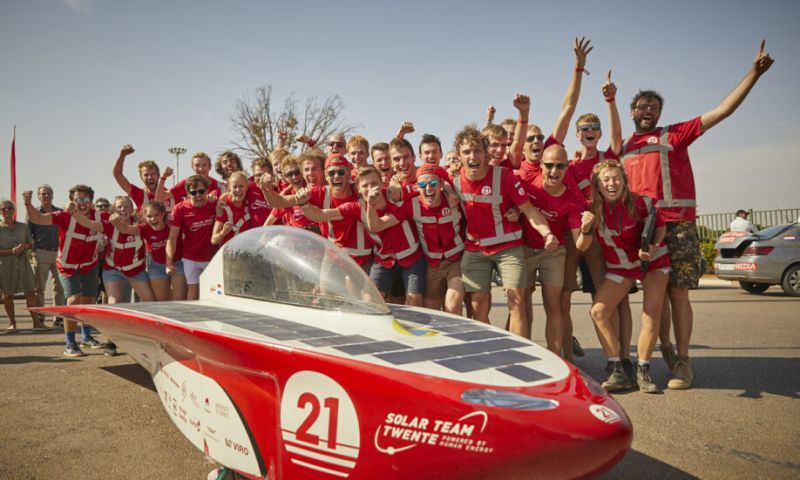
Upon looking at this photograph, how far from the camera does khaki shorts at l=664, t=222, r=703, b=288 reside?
4.73 meters

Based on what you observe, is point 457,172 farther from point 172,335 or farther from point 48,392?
point 48,392

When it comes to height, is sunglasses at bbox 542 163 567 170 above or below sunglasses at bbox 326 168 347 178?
below

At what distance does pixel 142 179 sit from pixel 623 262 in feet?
19.6

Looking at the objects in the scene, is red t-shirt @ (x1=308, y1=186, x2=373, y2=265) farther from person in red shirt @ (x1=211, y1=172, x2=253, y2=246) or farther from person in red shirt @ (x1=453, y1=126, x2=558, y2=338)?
person in red shirt @ (x1=211, y1=172, x2=253, y2=246)

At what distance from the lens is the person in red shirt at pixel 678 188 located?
470 centimetres

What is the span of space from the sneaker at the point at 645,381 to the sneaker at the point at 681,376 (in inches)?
5.4

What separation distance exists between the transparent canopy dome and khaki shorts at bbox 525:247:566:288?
2.11 meters

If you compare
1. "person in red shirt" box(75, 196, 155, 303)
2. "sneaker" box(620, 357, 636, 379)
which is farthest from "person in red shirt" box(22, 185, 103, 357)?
"sneaker" box(620, 357, 636, 379)

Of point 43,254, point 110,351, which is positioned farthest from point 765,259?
point 43,254

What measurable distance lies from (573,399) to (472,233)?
8.76 ft

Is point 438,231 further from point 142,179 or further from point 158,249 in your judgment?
point 142,179

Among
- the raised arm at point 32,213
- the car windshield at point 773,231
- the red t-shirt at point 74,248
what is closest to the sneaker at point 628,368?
the red t-shirt at point 74,248

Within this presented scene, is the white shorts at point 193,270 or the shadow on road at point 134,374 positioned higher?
the white shorts at point 193,270

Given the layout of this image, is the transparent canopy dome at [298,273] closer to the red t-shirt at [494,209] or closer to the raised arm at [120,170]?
the red t-shirt at [494,209]
